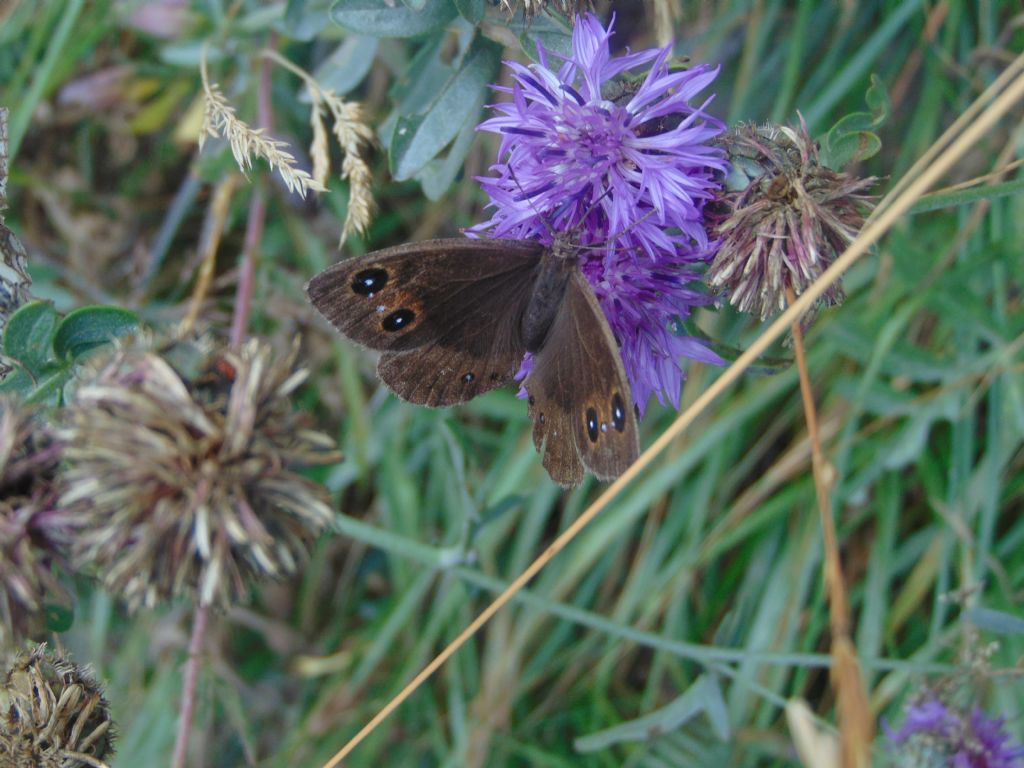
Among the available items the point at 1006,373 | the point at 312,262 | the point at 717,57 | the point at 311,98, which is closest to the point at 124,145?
the point at 312,262

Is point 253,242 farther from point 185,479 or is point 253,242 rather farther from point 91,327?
point 185,479

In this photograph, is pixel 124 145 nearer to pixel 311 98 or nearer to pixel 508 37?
pixel 311 98

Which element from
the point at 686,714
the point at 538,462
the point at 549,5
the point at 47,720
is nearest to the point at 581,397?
the point at 549,5

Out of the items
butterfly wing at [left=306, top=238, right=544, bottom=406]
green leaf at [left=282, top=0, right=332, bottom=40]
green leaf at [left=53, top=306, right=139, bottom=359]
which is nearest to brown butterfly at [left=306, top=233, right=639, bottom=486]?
butterfly wing at [left=306, top=238, right=544, bottom=406]

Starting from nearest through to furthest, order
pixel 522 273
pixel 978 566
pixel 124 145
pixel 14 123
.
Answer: pixel 522 273, pixel 978 566, pixel 14 123, pixel 124 145

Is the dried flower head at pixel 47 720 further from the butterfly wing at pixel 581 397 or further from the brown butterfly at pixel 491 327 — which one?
the butterfly wing at pixel 581 397

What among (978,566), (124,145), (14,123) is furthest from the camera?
(124,145)
